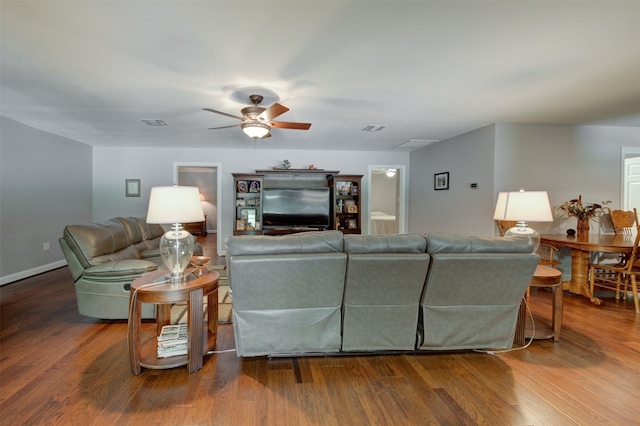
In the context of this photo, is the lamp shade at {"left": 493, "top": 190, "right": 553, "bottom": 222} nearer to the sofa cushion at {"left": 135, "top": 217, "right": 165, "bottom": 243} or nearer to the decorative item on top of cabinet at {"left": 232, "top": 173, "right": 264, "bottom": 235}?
the sofa cushion at {"left": 135, "top": 217, "right": 165, "bottom": 243}

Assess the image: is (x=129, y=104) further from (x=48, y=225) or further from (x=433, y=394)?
(x=433, y=394)

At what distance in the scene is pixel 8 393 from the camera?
71.4 inches

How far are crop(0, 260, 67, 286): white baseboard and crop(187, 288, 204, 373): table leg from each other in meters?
4.00

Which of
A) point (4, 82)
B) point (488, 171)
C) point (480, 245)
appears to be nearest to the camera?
point (480, 245)

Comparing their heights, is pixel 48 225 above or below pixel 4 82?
below

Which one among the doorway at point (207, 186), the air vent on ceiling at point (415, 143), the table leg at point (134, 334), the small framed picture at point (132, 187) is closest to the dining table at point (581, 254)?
the air vent on ceiling at point (415, 143)

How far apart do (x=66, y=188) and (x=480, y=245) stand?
6.54 m

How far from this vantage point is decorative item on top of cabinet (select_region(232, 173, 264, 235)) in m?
6.07

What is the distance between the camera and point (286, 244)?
202 centimetres

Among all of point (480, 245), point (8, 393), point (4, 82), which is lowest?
point (8, 393)

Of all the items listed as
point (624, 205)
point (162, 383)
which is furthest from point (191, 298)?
point (624, 205)

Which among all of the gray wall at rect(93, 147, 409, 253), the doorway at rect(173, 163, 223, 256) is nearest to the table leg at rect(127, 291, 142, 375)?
the gray wall at rect(93, 147, 409, 253)

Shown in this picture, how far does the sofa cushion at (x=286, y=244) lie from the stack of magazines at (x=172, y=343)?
0.79 m

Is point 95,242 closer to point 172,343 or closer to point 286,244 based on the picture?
point 172,343
